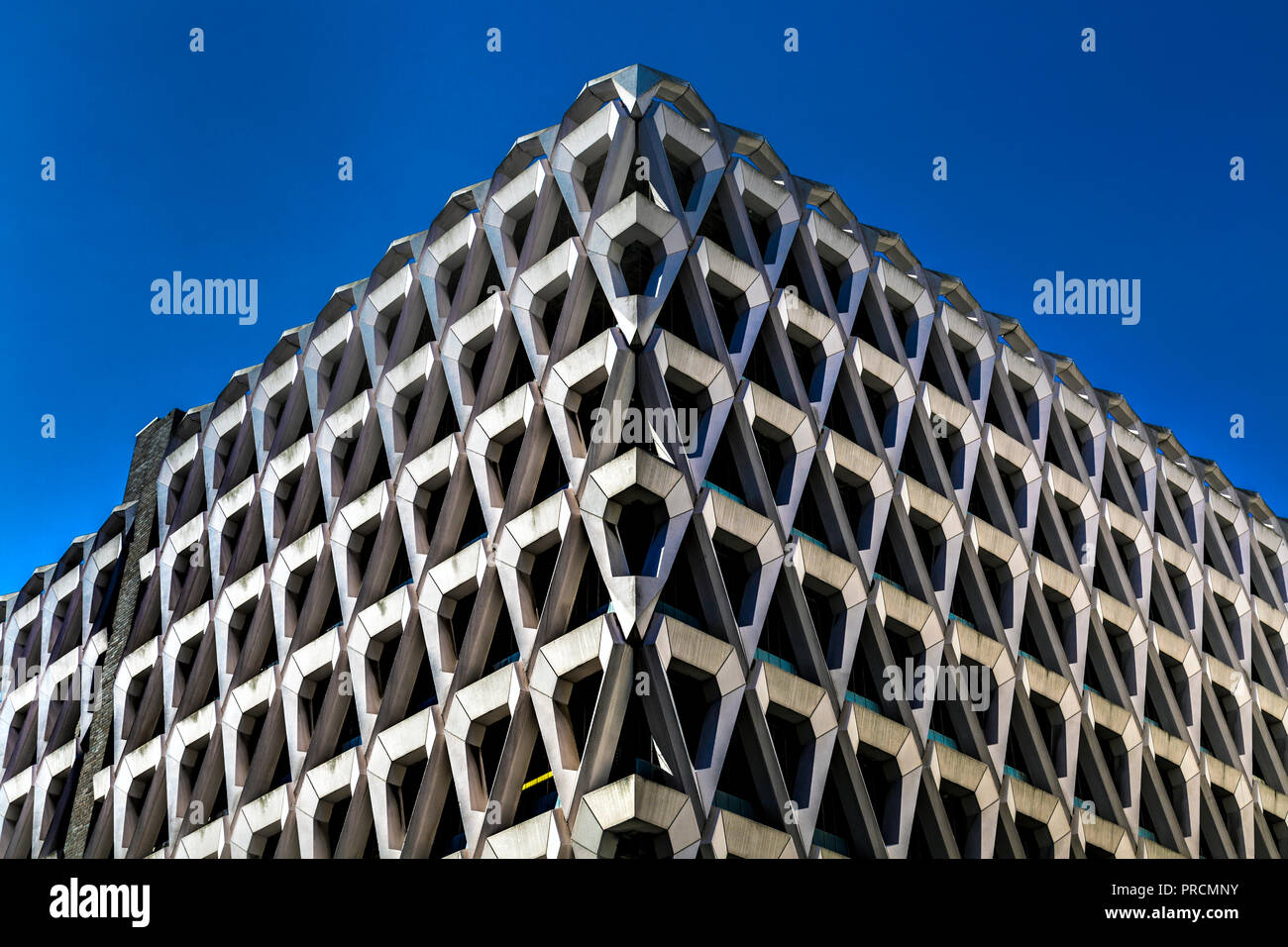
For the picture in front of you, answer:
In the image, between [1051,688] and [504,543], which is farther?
[1051,688]

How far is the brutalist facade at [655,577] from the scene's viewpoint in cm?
4450

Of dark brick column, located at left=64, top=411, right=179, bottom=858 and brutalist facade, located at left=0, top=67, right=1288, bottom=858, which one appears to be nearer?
brutalist facade, located at left=0, top=67, right=1288, bottom=858

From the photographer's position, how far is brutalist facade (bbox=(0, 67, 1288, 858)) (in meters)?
44.5

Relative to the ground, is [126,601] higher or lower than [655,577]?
higher

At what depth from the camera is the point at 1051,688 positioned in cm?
5831

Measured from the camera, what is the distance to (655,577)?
142ft

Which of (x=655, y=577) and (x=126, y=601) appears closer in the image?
(x=655, y=577)

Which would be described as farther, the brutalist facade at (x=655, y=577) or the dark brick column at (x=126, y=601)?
the dark brick column at (x=126, y=601)
